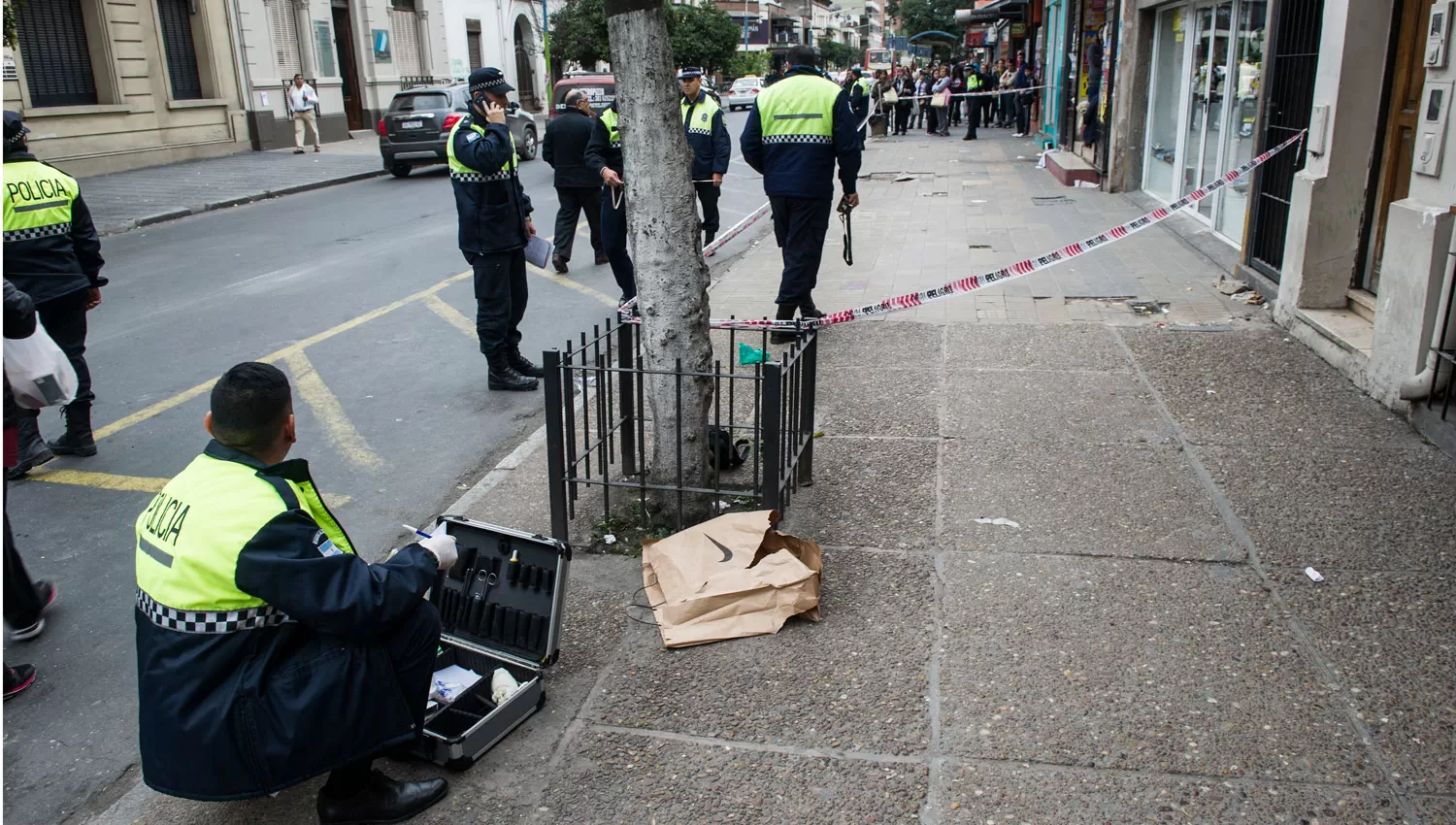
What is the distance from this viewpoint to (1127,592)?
13.1ft

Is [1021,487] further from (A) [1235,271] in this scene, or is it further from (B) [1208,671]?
(A) [1235,271]

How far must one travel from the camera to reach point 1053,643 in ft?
12.1

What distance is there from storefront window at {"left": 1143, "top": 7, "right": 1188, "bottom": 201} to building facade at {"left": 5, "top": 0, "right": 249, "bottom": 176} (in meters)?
17.5

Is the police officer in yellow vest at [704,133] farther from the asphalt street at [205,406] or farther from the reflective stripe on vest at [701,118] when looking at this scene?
the asphalt street at [205,406]

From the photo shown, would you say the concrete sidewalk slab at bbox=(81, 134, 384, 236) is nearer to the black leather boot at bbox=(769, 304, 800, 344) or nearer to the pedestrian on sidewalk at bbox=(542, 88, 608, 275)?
the pedestrian on sidewalk at bbox=(542, 88, 608, 275)

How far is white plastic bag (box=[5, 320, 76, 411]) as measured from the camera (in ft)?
14.6

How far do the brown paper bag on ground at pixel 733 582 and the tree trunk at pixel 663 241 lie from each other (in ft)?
1.67

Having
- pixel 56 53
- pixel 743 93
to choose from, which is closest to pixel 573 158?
pixel 56 53

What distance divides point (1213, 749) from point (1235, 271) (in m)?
6.78

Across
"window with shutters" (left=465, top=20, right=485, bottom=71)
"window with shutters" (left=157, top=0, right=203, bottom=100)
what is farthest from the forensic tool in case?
"window with shutters" (left=465, top=20, right=485, bottom=71)

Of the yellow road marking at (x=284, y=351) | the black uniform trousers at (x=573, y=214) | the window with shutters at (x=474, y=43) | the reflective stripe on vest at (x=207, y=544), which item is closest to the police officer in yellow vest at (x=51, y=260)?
the yellow road marking at (x=284, y=351)

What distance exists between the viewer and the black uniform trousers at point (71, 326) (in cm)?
580

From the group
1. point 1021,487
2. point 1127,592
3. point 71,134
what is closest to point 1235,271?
point 1021,487

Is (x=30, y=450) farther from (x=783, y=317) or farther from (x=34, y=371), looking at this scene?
(x=783, y=317)
